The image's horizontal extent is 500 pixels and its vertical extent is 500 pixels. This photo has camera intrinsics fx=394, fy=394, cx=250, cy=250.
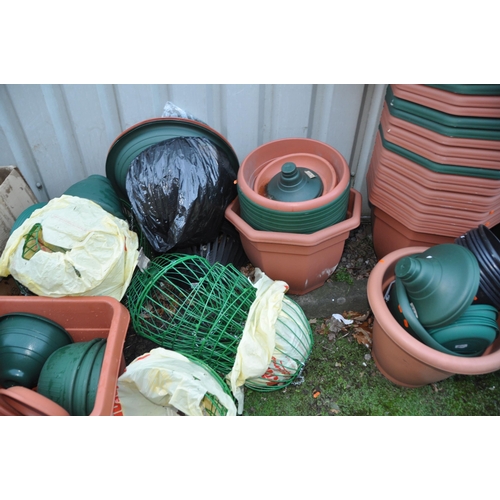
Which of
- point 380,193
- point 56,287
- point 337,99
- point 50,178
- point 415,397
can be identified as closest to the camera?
point 56,287

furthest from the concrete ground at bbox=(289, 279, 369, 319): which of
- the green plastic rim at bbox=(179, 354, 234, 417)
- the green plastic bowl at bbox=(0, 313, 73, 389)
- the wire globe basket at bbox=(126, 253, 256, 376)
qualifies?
the green plastic bowl at bbox=(0, 313, 73, 389)

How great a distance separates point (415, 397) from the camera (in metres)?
2.33

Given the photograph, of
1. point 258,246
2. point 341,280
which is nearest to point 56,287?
point 258,246

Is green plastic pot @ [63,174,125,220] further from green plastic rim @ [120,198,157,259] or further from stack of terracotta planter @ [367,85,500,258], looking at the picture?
stack of terracotta planter @ [367,85,500,258]

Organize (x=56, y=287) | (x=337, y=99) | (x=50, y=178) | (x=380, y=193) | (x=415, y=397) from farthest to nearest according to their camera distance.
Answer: (x=50, y=178) < (x=337, y=99) < (x=380, y=193) < (x=415, y=397) < (x=56, y=287)

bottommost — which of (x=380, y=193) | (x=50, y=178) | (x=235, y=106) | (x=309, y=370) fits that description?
(x=309, y=370)

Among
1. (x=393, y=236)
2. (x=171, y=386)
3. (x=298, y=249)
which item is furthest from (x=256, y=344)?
(x=393, y=236)

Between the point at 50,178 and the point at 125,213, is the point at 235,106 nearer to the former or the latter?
the point at 125,213

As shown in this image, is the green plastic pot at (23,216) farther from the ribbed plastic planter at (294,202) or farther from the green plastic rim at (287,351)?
the green plastic rim at (287,351)

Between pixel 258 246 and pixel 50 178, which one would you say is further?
pixel 50 178

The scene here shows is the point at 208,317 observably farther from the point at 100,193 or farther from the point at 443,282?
the point at 443,282

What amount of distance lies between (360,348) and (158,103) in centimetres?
212

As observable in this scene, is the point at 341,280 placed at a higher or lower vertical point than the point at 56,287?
lower

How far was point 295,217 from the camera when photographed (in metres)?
2.24
